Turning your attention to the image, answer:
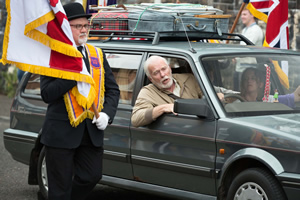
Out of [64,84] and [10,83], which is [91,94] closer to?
[64,84]

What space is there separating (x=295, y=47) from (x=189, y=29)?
9395mm

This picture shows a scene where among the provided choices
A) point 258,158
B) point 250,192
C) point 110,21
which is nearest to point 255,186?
point 250,192

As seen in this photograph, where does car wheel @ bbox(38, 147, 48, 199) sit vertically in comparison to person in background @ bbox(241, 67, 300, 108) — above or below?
below

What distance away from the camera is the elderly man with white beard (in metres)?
6.73

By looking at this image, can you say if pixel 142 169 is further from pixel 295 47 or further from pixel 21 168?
pixel 295 47

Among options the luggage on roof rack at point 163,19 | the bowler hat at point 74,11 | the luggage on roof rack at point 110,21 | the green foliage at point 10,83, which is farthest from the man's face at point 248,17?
the green foliage at point 10,83

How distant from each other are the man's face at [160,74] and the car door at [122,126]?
0.29m

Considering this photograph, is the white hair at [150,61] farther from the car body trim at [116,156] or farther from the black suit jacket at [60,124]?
the black suit jacket at [60,124]

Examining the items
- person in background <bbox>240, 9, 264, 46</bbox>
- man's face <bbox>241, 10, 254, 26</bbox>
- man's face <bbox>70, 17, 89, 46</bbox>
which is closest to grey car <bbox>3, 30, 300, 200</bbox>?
man's face <bbox>70, 17, 89, 46</bbox>

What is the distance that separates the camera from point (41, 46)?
18.8 feet

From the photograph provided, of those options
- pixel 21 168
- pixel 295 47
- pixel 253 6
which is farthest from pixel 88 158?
pixel 295 47

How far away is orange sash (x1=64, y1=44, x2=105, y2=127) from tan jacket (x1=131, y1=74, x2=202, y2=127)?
664 mm

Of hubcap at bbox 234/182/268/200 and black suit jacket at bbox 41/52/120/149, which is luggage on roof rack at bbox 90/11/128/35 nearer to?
black suit jacket at bbox 41/52/120/149

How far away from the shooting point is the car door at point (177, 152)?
6.16 metres
